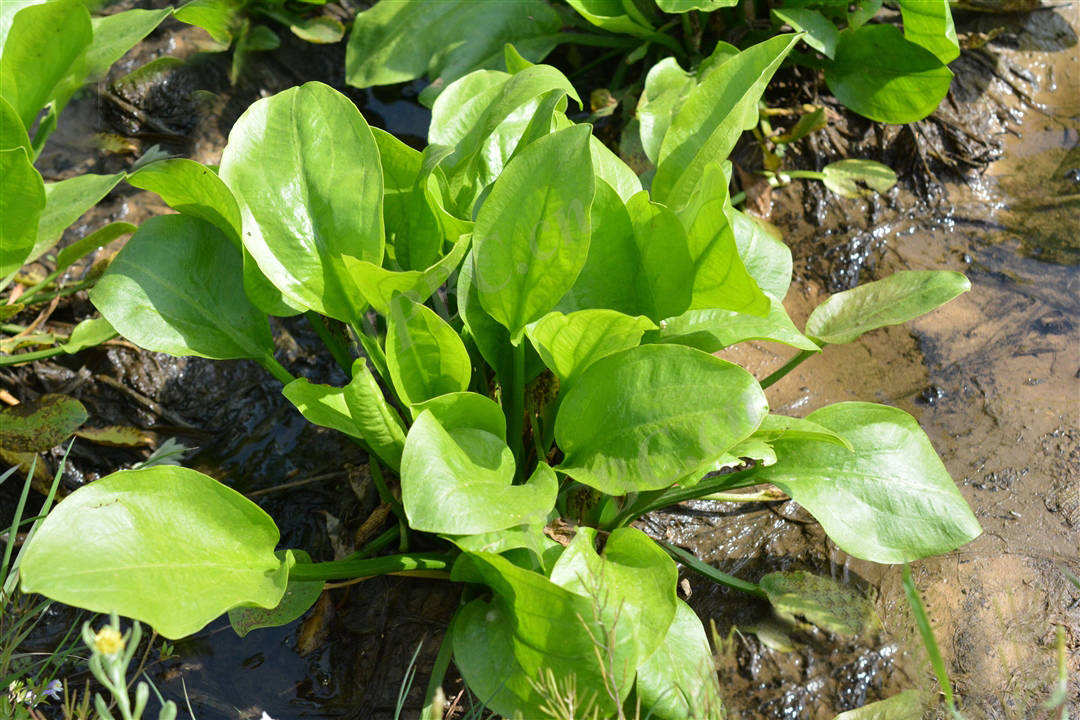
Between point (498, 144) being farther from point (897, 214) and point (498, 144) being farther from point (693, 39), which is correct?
point (897, 214)

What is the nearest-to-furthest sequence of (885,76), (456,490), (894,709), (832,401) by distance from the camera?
(456,490) < (894,709) < (832,401) < (885,76)

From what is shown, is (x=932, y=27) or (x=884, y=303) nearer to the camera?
(x=884, y=303)

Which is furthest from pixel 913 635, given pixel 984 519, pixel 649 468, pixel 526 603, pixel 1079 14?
pixel 1079 14

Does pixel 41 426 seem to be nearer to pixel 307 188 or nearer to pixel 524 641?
pixel 307 188

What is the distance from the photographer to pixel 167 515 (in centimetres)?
136

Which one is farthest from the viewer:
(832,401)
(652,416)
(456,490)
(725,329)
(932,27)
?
(932,27)

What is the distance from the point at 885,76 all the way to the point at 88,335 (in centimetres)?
185

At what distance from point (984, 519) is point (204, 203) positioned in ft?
4.76

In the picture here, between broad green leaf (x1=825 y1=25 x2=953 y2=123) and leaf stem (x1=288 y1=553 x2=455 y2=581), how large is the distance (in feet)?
4.91

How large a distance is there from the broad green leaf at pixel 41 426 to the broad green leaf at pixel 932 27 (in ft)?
6.31

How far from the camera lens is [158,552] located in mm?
1312

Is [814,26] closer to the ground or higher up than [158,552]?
higher up

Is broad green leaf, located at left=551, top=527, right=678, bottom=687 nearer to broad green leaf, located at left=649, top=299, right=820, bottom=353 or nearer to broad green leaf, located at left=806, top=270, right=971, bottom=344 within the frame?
Result: broad green leaf, located at left=649, top=299, right=820, bottom=353

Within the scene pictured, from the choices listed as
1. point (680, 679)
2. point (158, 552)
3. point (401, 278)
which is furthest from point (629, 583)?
point (158, 552)
